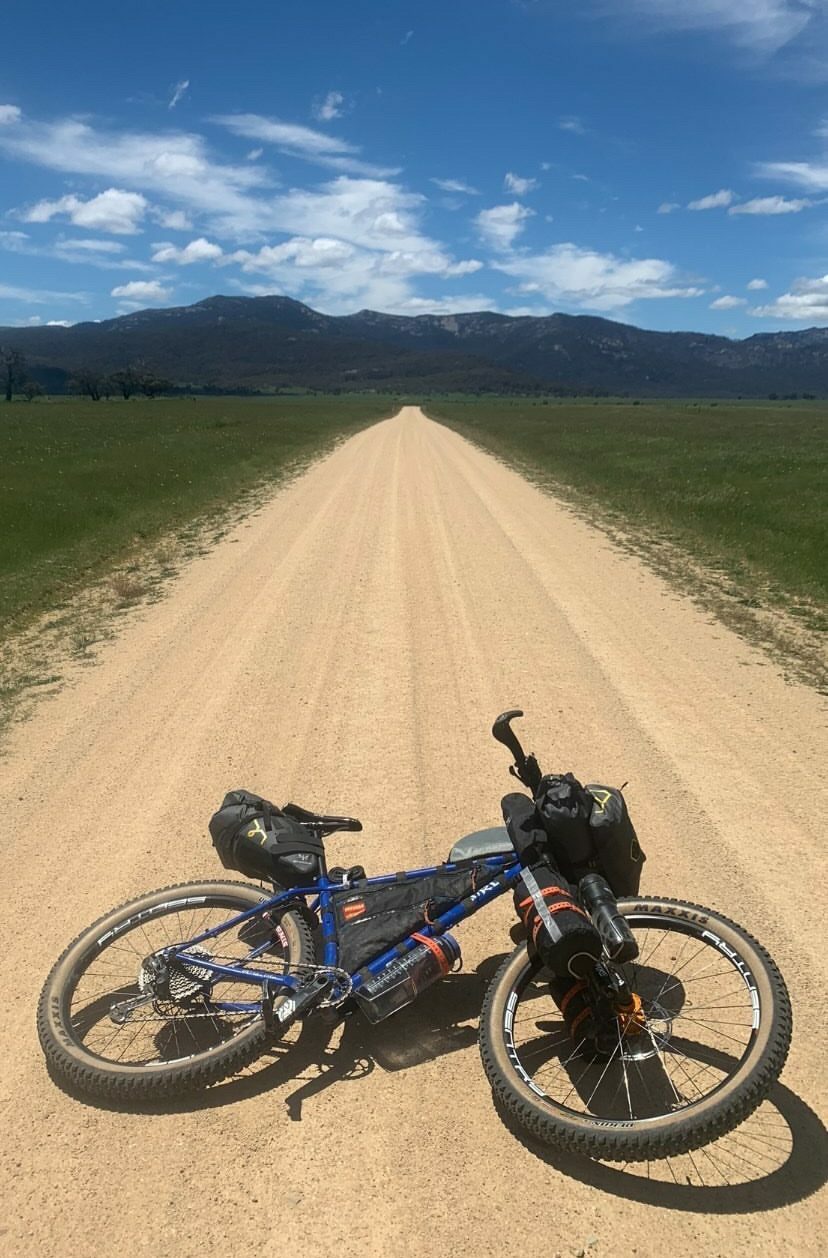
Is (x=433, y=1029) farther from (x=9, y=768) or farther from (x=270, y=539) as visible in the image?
(x=270, y=539)

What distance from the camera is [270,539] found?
15.4m

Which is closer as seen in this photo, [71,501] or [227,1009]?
[227,1009]

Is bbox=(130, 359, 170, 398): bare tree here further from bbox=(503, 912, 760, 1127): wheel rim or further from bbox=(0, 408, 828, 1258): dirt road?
bbox=(503, 912, 760, 1127): wheel rim

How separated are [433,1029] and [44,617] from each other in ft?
30.8

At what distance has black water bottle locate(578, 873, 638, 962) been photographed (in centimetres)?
292

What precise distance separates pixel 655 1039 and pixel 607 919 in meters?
0.86

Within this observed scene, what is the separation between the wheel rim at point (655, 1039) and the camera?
3146 millimetres

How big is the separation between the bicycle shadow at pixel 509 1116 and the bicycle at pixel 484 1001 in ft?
0.59

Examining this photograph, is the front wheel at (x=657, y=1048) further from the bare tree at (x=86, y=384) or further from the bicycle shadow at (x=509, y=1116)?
the bare tree at (x=86, y=384)

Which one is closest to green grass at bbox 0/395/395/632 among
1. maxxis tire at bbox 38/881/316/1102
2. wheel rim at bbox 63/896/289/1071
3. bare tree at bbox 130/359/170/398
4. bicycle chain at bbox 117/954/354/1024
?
wheel rim at bbox 63/896/289/1071

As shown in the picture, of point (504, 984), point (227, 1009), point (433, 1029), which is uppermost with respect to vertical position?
point (504, 984)

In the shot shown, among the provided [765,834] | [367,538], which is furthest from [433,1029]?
[367,538]

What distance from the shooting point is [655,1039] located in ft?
11.2

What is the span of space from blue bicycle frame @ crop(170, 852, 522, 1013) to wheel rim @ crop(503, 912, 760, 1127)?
40 cm
